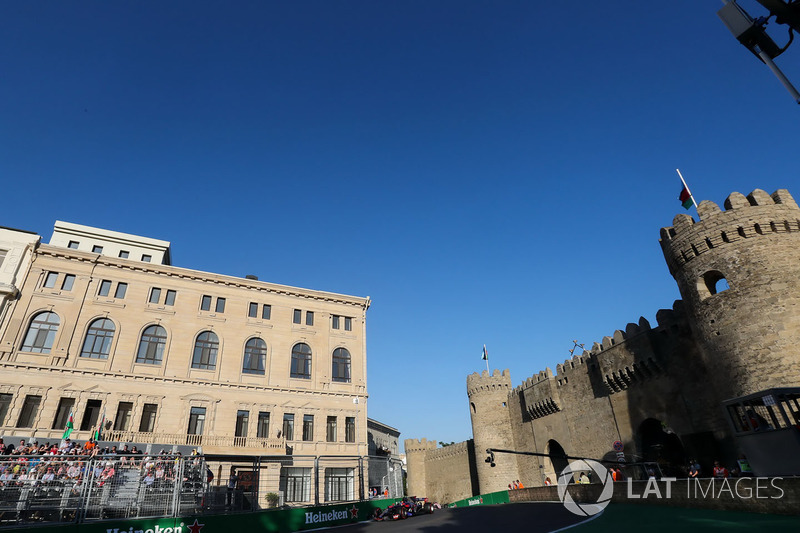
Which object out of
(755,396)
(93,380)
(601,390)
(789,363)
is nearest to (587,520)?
(755,396)

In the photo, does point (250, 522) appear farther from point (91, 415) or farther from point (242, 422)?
point (91, 415)

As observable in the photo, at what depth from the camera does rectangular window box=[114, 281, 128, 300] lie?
95.1 feet

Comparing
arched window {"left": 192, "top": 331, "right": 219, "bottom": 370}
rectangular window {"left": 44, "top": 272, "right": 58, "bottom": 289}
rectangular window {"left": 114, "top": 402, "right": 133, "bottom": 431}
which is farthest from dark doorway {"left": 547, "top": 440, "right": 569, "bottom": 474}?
rectangular window {"left": 44, "top": 272, "right": 58, "bottom": 289}

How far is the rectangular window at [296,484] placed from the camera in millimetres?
26141

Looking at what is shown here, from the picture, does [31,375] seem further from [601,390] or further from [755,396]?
[601,390]

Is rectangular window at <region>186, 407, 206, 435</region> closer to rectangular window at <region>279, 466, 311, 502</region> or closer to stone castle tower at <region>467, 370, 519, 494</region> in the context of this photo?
rectangular window at <region>279, 466, 311, 502</region>

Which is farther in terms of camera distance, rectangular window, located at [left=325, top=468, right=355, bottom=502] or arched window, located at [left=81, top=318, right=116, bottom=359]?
arched window, located at [left=81, top=318, right=116, bottom=359]

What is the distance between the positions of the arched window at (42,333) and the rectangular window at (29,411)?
290 centimetres

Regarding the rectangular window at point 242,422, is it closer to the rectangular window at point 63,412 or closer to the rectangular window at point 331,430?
the rectangular window at point 331,430

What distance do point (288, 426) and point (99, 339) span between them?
45.3 ft

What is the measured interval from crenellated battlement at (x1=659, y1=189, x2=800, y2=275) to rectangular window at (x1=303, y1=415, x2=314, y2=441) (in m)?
25.7

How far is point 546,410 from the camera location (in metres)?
36.7

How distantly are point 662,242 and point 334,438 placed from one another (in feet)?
83.1

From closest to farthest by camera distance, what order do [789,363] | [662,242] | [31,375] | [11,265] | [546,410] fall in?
1. [789,363]
2. [662,242]
3. [31,375]
4. [11,265]
5. [546,410]
